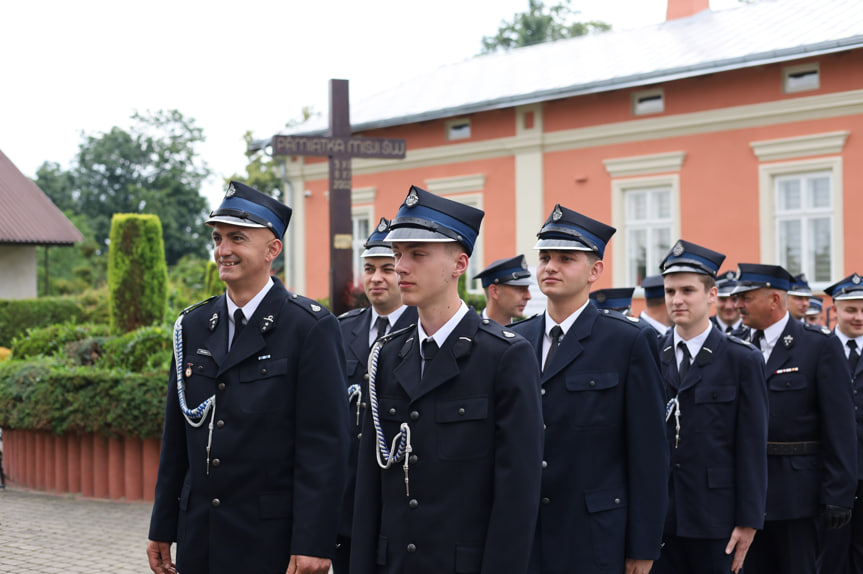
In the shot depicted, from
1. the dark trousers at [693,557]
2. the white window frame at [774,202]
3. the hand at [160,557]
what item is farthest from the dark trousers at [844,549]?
the white window frame at [774,202]

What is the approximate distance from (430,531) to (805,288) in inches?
320

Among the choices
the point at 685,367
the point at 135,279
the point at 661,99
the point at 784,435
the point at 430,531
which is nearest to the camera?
the point at 430,531

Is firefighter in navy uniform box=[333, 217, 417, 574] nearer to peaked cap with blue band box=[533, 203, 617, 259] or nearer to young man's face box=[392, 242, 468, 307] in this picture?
peaked cap with blue band box=[533, 203, 617, 259]

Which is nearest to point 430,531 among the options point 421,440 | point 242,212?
point 421,440

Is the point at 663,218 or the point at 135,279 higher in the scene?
the point at 663,218

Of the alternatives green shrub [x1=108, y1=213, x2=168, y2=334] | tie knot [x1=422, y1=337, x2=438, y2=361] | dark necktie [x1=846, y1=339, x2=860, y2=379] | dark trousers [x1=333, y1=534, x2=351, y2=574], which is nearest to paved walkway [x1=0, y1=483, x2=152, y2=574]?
dark trousers [x1=333, y1=534, x2=351, y2=574]

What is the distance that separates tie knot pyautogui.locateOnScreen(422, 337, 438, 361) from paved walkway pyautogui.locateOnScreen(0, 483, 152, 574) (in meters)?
4.52

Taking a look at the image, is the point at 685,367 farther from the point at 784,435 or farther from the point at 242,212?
the point at 242,212

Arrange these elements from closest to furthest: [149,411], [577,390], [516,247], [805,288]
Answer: [577,390]
[149,411]
[805,288]
[516,247]

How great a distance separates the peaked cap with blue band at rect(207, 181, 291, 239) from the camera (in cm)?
395

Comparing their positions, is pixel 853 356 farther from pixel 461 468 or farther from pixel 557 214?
pixel 461 468

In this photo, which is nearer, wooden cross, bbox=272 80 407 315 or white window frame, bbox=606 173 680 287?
wooden cross, bbox=272 80 407 315

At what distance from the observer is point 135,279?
13.7 meters

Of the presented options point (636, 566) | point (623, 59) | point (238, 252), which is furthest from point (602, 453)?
point (623, 59)
